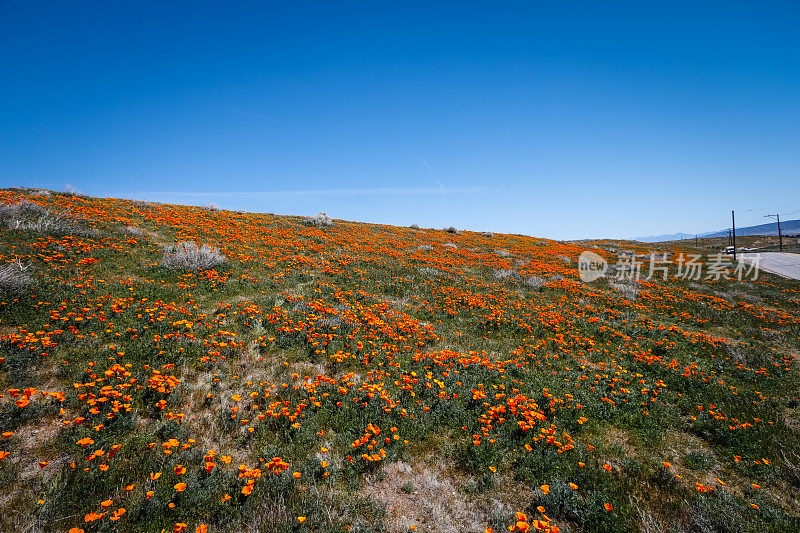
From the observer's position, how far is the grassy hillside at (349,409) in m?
4.16

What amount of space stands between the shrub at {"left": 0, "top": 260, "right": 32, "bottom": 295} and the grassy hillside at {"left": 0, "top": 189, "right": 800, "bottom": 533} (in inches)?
4.8

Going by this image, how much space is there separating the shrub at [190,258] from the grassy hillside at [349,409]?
0.68 ft

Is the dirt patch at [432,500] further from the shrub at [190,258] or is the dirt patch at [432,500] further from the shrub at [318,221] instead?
the shrub at [318,221]

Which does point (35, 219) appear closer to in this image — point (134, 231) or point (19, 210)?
point (19, 210)

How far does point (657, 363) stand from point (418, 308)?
724cm

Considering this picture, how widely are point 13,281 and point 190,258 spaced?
174 inches

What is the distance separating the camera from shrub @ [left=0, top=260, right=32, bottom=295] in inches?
288

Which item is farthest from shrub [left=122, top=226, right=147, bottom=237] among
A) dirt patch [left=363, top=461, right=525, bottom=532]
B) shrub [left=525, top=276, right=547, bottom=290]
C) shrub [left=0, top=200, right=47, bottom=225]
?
shrub [left=525, top=276, right=547, bottom=290]

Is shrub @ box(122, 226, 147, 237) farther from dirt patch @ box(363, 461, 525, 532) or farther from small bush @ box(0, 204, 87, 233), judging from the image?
dirt patch @ box(363, 461, 525, 532)

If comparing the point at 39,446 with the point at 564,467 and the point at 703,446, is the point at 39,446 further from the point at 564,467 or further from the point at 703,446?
the point at 703,446

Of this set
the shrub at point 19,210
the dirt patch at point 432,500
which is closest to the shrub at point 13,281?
the shrub at point 19,210

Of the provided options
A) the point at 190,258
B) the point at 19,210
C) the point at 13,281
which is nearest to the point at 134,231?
the point at 19,210

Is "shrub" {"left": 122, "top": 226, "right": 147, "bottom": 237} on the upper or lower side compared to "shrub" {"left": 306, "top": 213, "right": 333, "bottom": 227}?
lower

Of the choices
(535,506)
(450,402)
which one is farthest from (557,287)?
(535,506)
